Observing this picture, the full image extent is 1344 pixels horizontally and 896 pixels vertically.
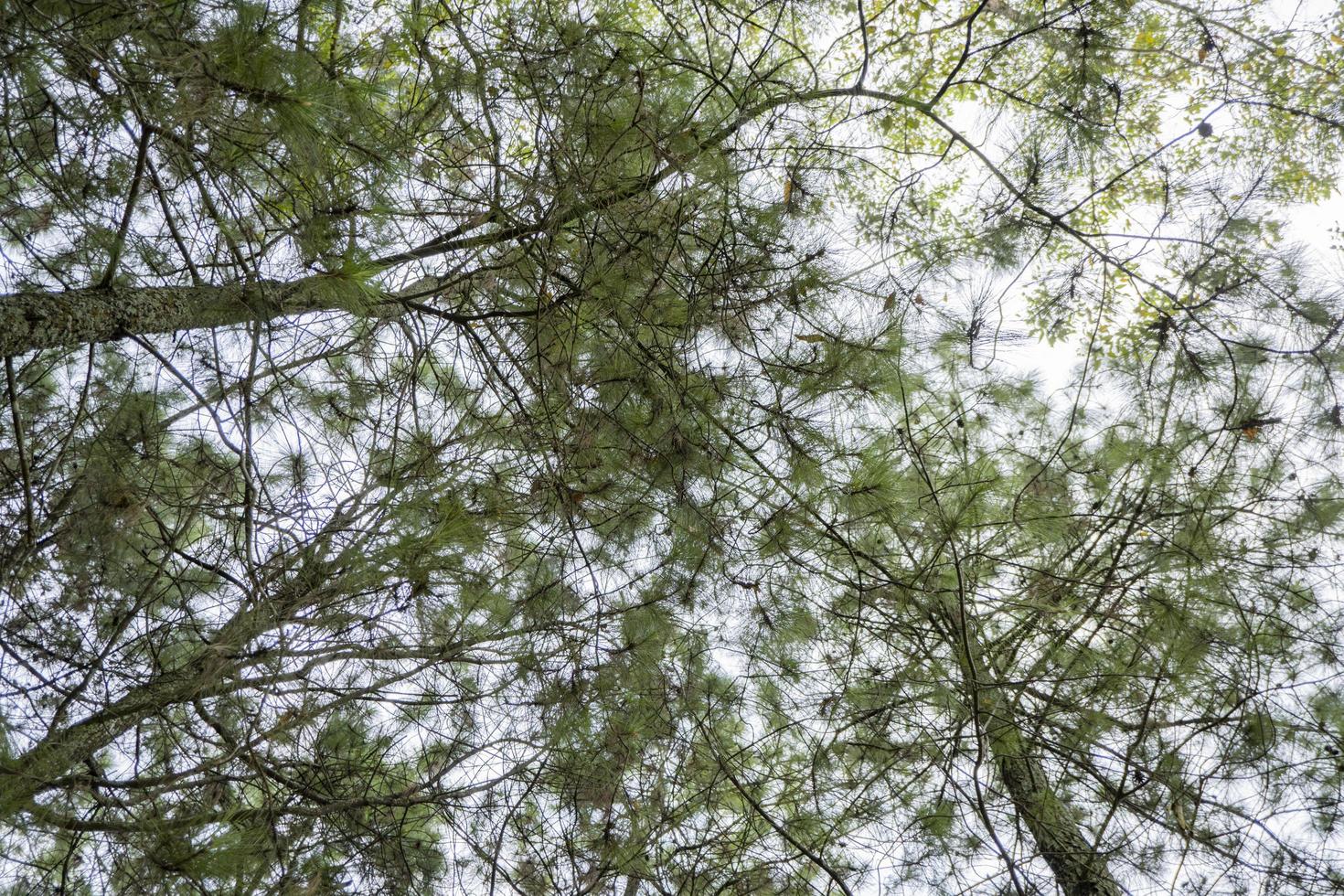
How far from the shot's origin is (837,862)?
265 centimetres

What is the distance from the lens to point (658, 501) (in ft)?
8.87

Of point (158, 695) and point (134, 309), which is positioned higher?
point (134, 309)

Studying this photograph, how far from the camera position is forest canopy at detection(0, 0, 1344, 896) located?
2.15 metres

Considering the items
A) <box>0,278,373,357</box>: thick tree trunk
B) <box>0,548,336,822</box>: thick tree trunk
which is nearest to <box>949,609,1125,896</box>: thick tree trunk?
<box>0,548,336,822</box>: thick tree trunk

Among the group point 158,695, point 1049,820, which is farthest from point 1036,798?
point 158,695

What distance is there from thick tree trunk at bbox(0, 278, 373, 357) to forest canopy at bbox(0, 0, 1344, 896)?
0.04ft

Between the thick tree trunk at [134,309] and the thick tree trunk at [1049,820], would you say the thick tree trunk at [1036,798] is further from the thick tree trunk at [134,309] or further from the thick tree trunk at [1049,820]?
the thick tree trunk at [134,309]

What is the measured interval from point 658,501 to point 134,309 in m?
1.55

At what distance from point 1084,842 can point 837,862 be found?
74 centimetres

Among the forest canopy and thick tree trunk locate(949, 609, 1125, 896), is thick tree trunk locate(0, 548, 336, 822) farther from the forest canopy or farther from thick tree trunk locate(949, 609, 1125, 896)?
thick tree trunk locate(949, 609, 1125, 896)

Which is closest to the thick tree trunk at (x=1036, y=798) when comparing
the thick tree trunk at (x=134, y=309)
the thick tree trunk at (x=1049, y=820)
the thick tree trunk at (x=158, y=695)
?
the thick tree trunk at (x=1049, y=820)

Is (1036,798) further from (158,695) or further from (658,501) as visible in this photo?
(158,695)

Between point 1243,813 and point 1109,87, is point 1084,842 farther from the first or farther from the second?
point 1109,87

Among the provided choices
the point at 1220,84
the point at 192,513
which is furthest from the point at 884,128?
the point at 192,513
